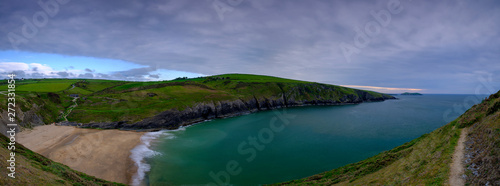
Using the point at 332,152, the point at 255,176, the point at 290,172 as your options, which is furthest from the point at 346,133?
the point at 255,176

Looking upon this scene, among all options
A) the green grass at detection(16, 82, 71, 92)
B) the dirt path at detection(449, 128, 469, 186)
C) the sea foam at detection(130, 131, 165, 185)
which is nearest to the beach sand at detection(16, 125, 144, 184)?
the sea foam at detection(130, 131, 165, 185)

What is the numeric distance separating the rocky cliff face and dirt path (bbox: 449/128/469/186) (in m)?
53.8

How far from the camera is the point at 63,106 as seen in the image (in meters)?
53.6

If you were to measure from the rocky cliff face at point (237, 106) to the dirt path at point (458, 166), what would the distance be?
5377 cm

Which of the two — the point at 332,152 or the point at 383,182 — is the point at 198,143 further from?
the point at 383,182

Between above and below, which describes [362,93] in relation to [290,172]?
above

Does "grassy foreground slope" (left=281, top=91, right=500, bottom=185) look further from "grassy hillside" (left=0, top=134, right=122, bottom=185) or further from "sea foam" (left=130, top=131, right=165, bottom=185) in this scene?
"sea foam" (left=130, top=131, right=165, bottom=185)

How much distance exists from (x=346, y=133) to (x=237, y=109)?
45746 millimetres

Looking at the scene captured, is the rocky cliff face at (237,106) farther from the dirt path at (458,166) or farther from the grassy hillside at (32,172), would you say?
the dirt path at (458,166)

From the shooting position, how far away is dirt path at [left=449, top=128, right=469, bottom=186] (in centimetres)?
938

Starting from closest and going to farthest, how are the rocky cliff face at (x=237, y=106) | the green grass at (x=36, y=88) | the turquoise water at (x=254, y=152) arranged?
the turquoise water at (x=254, y=152), the rocky cliff face at (x=237, y=106), the green grass at (x=36, y=88)

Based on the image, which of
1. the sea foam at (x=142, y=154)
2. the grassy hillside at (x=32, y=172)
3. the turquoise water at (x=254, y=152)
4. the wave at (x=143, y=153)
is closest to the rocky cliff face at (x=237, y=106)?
the wave at (x=143, y=153)

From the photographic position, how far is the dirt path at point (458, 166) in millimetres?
9379

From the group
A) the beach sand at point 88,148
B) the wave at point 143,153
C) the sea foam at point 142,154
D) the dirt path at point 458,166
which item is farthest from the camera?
the beach sand at point 88,148
